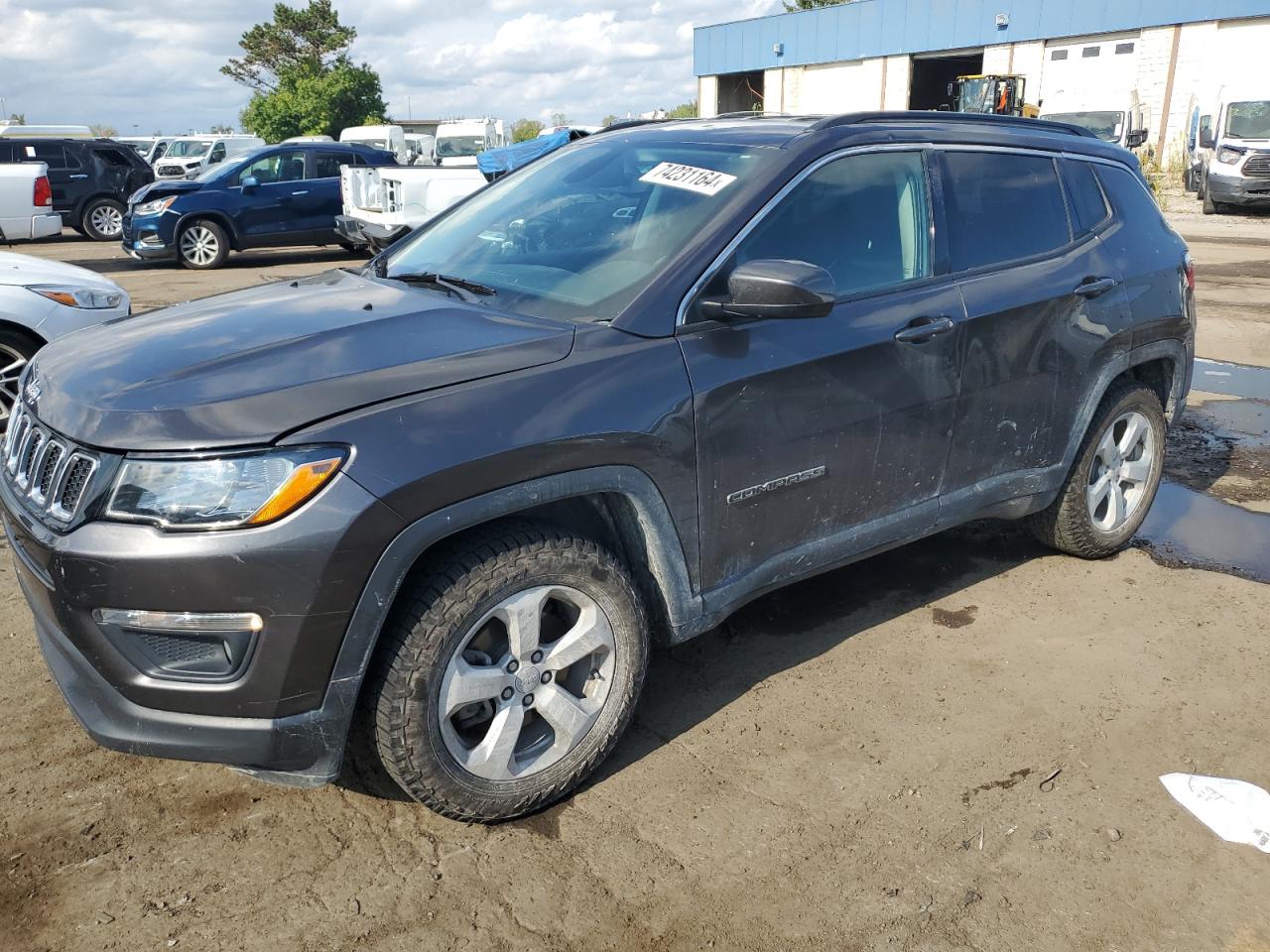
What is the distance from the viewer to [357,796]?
2.94 meters

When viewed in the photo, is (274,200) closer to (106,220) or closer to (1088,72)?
(106,220)

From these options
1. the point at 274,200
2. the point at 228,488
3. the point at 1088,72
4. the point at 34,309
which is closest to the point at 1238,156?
the point at 1088,72

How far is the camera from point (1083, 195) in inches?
167

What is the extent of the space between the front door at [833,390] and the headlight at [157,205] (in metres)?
13.4

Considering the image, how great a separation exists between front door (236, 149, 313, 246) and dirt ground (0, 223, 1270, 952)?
12162mm

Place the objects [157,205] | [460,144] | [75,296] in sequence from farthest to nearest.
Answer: [460,144] < [157,205] < [75,296]

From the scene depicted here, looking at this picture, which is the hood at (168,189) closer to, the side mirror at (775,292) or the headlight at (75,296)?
the headlight at (75,296)

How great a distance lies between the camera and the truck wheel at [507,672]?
2527mm

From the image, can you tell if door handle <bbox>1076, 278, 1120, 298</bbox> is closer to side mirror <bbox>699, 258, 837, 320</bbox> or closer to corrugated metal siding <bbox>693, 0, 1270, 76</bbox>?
side mirror <bbox>699, 258, 837, 320</bbox>

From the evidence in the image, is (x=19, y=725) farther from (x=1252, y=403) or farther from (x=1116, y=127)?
(x=1116, y=127)

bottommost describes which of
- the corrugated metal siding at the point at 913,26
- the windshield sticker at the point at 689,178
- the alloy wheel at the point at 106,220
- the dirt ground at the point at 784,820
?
the dirt ground at the point at 784,820

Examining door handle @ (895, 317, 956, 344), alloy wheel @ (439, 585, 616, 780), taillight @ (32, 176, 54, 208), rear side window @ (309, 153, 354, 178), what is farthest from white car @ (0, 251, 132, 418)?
rear side window @ (309, 153, 354, 178)

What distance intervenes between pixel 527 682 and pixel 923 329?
5.72 ft

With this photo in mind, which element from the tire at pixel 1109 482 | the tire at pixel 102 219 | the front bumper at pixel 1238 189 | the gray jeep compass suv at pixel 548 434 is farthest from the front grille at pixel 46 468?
the front bumper at pixel 1238 189
